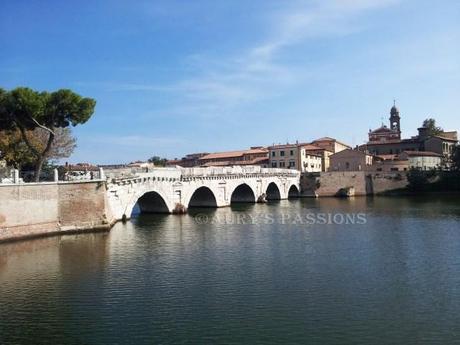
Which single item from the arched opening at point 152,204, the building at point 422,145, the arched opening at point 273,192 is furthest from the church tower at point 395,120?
the arched opening at point 152,204

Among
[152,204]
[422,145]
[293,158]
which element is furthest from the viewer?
[422,145]

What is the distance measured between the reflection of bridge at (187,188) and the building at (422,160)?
101 ft

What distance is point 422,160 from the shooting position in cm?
9681

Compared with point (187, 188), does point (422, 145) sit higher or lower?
higher

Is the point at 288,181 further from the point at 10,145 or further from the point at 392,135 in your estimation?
the point at 392,135

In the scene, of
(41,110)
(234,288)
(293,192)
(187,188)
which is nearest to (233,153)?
(293,192)

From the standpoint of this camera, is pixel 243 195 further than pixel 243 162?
No

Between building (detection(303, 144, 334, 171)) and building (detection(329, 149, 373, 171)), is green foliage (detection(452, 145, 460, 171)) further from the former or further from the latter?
building (detection(303, 144, 334, 171))

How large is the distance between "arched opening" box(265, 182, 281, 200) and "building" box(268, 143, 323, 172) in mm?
17013

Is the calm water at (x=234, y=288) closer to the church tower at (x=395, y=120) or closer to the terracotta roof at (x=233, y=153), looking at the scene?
the terracotta roof at (x=233, y=153)

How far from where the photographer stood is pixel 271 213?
182 feet

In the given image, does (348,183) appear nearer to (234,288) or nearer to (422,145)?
(422,145)

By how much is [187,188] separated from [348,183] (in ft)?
149

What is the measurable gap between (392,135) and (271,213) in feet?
291
